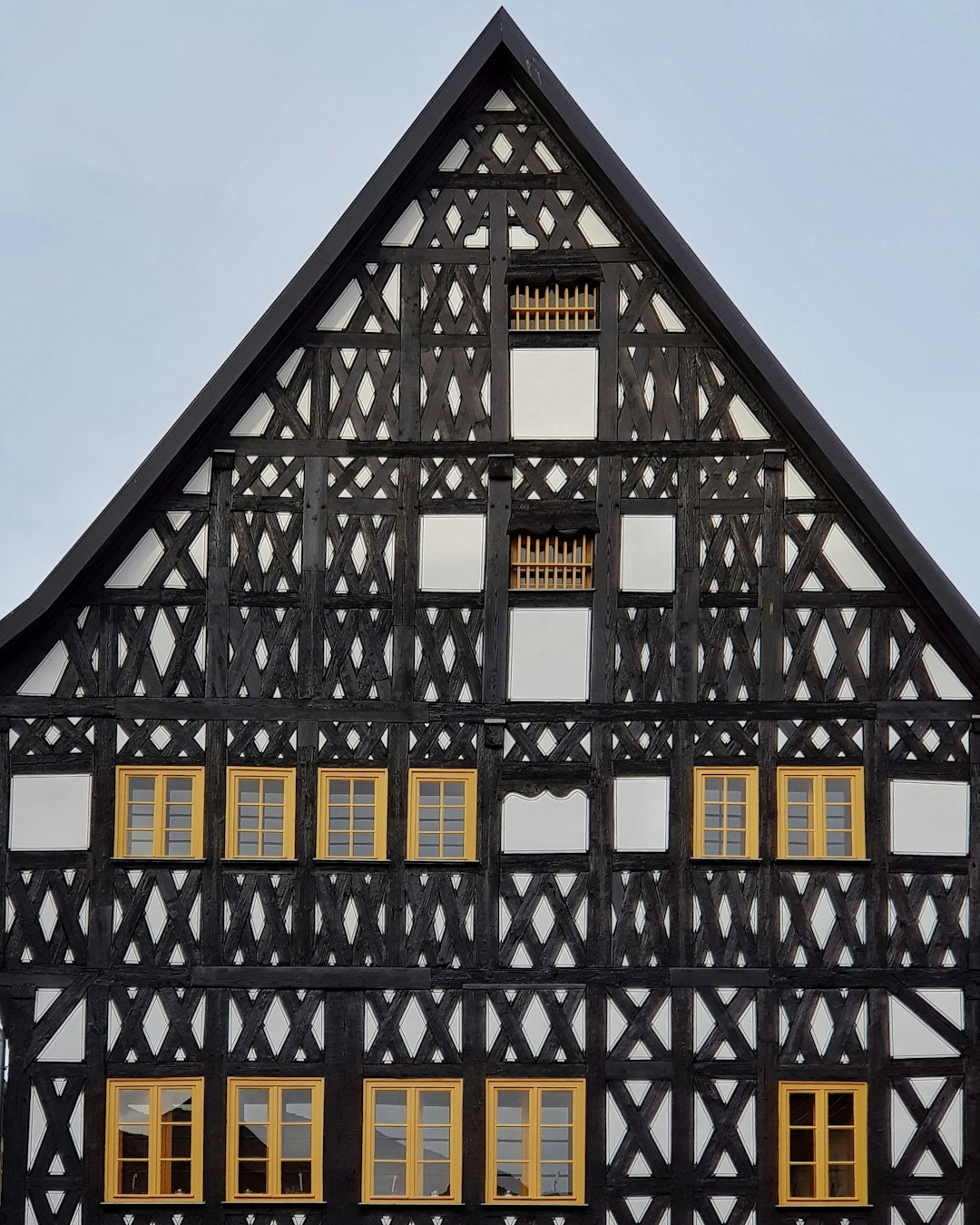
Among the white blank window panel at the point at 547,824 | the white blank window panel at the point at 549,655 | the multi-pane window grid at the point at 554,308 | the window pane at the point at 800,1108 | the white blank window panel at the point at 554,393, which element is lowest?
the window pane at the point at 800,1108

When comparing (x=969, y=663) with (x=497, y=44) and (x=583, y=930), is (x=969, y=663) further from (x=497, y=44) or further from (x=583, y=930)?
(x=497, y=44)

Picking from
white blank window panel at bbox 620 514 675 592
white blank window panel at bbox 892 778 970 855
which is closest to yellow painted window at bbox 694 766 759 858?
white blank window panel at bbox 892 778 970 855

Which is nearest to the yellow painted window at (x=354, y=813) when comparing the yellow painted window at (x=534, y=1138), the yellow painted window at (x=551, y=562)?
the yellow painted window at (x=551, y=562)

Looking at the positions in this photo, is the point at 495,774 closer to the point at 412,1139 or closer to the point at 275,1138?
the point at 412,1139

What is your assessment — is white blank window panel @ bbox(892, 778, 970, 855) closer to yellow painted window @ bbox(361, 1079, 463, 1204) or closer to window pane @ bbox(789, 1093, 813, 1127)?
window pane @ bbox(789, 1093, 813, 1127)

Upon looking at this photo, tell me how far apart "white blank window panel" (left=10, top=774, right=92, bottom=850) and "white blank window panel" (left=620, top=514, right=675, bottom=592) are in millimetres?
5068

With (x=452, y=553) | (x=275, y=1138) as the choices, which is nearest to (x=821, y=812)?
(x=452, y=553)

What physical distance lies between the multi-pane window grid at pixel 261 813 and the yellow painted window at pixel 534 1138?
2.73 m

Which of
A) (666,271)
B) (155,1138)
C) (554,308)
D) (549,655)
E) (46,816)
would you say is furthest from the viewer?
(554,308)

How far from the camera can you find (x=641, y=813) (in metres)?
12.9

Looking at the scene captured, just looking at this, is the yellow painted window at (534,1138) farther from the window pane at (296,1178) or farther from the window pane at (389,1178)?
the window pane at (296,1178)

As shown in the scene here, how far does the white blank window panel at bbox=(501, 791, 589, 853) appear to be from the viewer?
12875mm

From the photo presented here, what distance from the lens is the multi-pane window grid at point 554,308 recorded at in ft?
44.3

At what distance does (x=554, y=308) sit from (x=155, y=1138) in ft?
26.1
